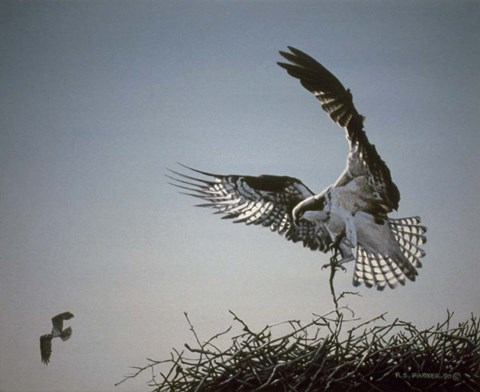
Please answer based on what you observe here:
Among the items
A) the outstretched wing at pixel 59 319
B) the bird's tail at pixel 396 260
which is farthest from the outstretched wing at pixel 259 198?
the outstretched wing at pixel 59 319

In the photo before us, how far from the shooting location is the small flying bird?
6.02 ft

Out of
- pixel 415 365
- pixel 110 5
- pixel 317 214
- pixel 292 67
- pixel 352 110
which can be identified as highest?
pixel 110 5

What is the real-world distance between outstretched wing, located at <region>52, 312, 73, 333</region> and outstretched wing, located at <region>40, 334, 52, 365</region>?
32 mm

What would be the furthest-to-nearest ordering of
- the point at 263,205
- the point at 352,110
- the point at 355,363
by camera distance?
the point at 263,205
the point at 352,110
the point at 355,363

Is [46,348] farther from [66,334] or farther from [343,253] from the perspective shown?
[343,253]

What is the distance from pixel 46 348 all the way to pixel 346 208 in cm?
97

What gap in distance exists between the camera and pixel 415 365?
120 centimetres

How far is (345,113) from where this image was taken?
1729 millimetres

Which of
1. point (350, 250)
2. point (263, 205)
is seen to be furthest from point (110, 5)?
point (350, 250)

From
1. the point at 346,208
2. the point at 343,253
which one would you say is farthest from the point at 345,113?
the point at 343,253

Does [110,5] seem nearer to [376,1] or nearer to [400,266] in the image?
[376,1]

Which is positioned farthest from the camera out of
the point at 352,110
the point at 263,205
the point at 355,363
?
the point at 263,205

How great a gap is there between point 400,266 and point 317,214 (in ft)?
0.95

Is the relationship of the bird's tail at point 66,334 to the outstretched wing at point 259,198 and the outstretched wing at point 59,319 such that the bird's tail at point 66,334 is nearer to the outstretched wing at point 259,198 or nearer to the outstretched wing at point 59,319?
the outstretched wing at point 59,319
